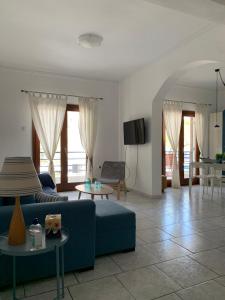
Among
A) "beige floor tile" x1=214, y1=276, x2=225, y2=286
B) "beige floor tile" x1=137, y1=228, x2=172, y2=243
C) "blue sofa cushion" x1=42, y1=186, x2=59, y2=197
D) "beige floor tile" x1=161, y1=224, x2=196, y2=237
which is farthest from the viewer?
"blue sofa cushion" x1=42, y1=186, x2=59, y2=197

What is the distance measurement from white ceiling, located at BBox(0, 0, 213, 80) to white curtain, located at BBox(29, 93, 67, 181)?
75 cm

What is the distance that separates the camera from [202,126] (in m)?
7.02

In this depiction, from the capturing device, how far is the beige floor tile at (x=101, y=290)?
186 centimetres

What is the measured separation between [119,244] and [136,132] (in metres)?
3.24

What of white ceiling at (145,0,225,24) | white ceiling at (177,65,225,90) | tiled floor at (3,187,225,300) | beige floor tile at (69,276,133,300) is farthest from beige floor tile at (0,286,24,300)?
white ceiling at (177,65,225,90)

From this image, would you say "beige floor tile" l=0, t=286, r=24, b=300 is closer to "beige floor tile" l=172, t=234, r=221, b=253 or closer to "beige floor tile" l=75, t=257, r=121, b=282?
Answer: "beige floor tile" l=75, t=257, r=121, b=282

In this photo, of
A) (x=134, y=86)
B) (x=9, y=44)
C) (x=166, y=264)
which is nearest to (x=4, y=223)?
(x=166, y=264)

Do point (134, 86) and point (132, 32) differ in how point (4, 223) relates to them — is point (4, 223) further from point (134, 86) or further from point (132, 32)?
point (134, 86)

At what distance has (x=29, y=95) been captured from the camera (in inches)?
213

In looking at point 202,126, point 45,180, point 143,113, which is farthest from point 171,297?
point 202,126

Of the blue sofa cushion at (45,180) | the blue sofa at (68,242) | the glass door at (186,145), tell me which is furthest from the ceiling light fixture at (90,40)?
the glass door at (186,145)

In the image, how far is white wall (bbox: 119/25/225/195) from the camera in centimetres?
375

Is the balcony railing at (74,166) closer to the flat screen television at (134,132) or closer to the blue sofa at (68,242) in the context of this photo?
the flat screen television at (134,132)

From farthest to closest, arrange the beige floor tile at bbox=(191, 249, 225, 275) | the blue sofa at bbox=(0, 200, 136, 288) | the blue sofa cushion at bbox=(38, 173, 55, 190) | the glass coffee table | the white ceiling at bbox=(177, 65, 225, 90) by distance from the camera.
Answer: the white ceiling at bbox=(177, 65, 225, 90), the blue sofa cushion at bbox=(38, 173, 55, 190), the glass coffee table, the beige floor tile at bbox=(191, 249, 225, 275), the blue sofa at bbox=(0, 200, 136, 288)
